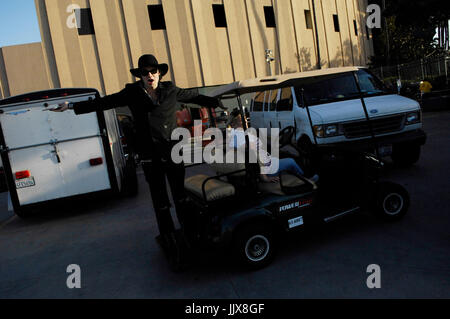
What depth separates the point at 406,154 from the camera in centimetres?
737

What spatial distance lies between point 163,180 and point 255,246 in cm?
124

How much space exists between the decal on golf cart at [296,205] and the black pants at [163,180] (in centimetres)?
→ 115

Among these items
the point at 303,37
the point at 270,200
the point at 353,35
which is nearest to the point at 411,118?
the point at 270,200

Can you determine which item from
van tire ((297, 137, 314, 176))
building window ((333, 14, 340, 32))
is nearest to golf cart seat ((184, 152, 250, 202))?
van tire ((297, 137, 314, 176))

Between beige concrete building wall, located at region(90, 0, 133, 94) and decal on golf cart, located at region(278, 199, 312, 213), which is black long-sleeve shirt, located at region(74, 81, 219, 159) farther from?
beige concrete building wall, located at region(90, 0, 133, 94)

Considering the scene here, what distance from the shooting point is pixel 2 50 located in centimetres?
2133

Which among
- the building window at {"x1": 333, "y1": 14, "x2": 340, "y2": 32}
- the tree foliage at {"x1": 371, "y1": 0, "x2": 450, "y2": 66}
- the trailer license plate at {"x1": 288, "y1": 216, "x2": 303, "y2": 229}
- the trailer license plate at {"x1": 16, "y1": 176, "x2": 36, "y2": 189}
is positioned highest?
the building window at {"x1": 333, "y1": 14, "x2": 340, "y2": 32}

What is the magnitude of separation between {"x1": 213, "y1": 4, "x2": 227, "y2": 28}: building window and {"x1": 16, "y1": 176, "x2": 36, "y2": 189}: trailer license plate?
21.0 metres

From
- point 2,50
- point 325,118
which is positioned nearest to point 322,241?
point 325,118

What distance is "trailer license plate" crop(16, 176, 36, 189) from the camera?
266 inches

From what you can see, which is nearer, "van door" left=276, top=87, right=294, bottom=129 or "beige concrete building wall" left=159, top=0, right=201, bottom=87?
"van door" left=276, top=87, right=294, bottom=129

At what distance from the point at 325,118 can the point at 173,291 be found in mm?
4328

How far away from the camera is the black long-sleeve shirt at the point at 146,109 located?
12.5 ft

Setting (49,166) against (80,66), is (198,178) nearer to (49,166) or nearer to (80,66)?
(49,166)
